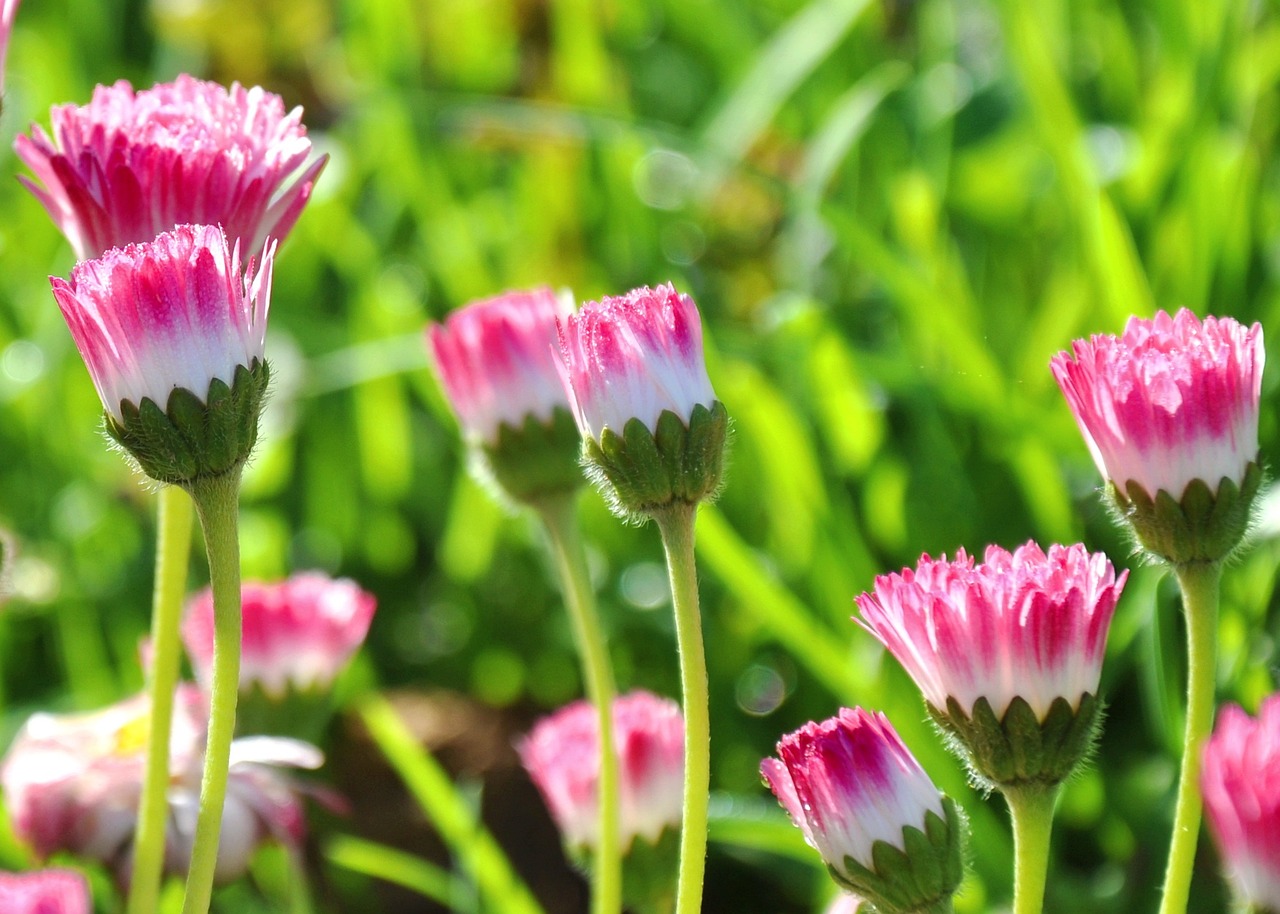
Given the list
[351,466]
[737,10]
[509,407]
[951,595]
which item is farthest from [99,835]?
[737,10]

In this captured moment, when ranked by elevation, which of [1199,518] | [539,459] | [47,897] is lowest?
[47,897]

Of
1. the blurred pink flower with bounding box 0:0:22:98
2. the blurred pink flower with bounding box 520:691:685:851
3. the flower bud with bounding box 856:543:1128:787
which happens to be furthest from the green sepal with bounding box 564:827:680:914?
the blurred pink flower with bounding box 0:0:22:98

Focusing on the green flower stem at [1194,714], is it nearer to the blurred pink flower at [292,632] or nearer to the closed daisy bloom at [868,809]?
the closed daisy bloom at [868,809]

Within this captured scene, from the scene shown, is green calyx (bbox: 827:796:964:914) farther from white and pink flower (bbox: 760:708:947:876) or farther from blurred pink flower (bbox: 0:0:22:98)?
blurred pink flower (bbox: 0:0:22:98)

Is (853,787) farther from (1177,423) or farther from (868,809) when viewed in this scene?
(1177,423)

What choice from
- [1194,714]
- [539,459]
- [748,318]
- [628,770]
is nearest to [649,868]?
[628,770]

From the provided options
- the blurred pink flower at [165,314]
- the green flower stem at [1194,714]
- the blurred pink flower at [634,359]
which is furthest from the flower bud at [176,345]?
the green flower stem at [1194,714]

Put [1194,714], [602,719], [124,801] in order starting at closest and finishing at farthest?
1. [1194,714]
2. [602,719]
3. [124,801]
